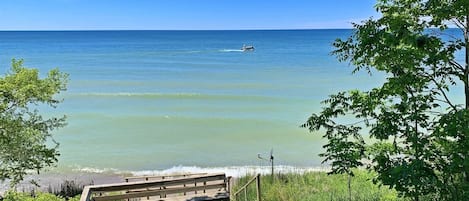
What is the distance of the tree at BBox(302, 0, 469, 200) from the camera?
5590 millimetres

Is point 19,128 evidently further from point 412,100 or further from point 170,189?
point 412,100

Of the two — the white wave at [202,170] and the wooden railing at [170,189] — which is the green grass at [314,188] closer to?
the wooden railing at [170,189]

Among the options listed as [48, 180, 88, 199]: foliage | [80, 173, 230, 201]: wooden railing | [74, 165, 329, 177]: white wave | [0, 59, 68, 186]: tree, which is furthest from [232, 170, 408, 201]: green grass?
[0, 59, 68, 186]: tree

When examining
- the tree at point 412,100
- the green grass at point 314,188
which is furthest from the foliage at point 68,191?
the tree at point 412,100

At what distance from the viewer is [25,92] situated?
8695mm

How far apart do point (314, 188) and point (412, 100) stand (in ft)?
17.6

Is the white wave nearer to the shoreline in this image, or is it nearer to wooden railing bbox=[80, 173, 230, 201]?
the shoreline

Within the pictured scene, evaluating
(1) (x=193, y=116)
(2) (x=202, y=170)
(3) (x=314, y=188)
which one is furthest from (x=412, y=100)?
(1) (x=193, y=116)

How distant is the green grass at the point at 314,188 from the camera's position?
10000 millimetres

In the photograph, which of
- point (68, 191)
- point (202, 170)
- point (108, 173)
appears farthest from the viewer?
point (202, 170)

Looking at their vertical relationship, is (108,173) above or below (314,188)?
above

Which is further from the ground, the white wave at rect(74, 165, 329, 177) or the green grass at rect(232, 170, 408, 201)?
the white wave at rect(74, 165, 329, 177)

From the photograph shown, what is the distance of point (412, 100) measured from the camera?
6.21 m

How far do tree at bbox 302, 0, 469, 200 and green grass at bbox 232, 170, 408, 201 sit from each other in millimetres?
3146
